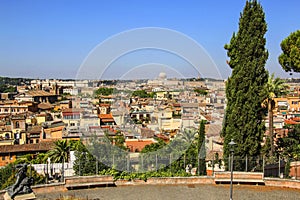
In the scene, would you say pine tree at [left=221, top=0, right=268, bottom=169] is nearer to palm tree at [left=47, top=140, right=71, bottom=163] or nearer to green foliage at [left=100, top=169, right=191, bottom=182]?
green foliage at [left=100, top=169, right=191, bottom=182]

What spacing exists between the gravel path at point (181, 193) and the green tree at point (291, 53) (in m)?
6.77

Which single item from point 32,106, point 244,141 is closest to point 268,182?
point 244,141

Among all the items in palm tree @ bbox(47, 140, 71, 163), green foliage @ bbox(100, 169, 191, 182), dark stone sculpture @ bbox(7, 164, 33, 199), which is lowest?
palm tree @ bbox(47, 140, 71, 163)

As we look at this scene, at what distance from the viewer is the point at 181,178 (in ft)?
34.5

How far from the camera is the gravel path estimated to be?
30.3 feet

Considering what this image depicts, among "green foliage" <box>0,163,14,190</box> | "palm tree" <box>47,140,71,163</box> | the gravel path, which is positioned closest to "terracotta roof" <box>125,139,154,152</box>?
"palm tree" <box>47,140,71,163</box>

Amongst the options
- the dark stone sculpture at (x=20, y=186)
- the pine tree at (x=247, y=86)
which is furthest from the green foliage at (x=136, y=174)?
the dark stone sculpture at (x=20, y=186)

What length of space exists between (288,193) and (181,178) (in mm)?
3145

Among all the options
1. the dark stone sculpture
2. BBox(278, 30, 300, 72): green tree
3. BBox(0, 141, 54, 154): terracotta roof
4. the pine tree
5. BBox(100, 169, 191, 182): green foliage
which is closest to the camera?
the dark stone sculpture

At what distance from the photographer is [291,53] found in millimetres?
14578

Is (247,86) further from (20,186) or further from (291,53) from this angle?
(20,186)

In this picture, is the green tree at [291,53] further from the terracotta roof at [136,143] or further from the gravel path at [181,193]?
the terracotta roof at [136,143]

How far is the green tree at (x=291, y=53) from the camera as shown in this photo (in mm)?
14401

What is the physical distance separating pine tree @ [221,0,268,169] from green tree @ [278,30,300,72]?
7.37 ft
